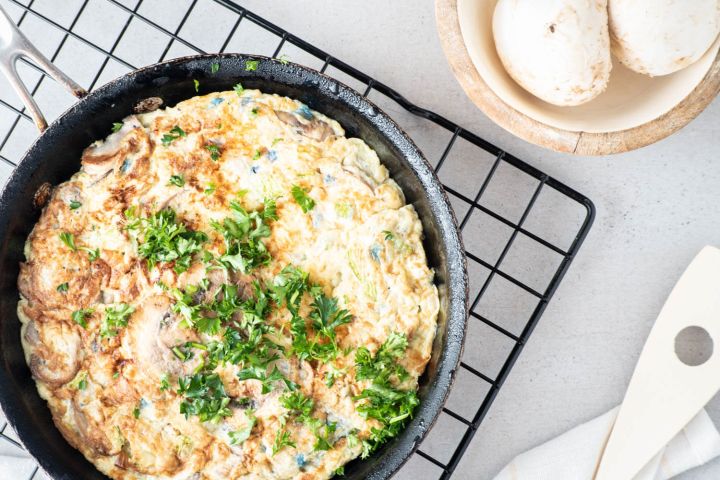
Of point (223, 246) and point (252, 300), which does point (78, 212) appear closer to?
point (223, 246)

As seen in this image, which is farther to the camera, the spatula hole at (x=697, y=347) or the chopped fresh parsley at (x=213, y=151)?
the spatula hole at (x=697, y=347)

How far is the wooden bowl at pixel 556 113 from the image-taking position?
2.58m

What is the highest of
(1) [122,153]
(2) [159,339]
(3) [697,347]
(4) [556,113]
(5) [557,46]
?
(5) [557,46]

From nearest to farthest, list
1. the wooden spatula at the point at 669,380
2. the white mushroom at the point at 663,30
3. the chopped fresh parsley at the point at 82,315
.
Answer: the white mushroom at the point at 663,30 → the chopped fresh parsley at the point at 82,315 → the wooden spatula at the point at 669,380

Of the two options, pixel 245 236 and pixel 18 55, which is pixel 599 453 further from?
pixel 18 55

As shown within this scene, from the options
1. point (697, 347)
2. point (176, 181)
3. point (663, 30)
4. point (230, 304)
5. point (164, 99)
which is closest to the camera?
point (663, 30)

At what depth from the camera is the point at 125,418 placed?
2.65 metres

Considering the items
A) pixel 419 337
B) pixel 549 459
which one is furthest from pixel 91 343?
pixel 549 459

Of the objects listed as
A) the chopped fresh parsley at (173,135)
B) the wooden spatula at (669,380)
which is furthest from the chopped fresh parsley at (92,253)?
the wooden spatula at (669,380)

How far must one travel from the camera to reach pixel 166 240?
260cm

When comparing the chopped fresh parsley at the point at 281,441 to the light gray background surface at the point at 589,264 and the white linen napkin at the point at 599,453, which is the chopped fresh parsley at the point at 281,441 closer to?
the light gray background surface at the point at 589,264

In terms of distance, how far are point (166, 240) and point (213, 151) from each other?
38cm

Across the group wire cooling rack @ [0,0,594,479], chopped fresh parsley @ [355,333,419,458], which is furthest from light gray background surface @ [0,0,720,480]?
chopped fresh parsley @ [355,333,419,458]

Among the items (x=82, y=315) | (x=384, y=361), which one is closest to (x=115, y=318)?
(x=82, y=315)
